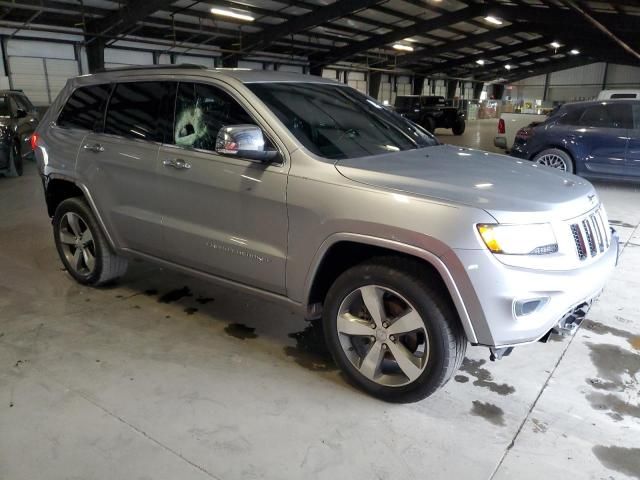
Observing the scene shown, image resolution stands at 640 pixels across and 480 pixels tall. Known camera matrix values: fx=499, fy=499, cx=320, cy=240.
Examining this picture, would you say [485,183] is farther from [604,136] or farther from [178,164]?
[604,136]

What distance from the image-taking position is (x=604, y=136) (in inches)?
327

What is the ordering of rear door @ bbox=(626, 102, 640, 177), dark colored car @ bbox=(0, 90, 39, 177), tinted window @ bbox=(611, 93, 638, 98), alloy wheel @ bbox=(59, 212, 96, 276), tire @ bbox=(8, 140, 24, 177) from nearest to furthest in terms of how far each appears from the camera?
alloy wheel @ bbox=(59, 212, 96, 276) → rear door @ bbox=(626, 102, 640, 177) → dark colored car @ bbox=(0, 90, 39, 177) → tire @ bbox=(8, 140, 24, 177) → tinted window @ bbox=(611, 93, 638, 98)

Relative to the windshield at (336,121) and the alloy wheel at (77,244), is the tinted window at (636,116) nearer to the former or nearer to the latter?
the windshield at (336,121)

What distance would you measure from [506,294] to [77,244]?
11.3 ft

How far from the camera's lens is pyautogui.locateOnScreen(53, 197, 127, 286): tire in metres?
3.95

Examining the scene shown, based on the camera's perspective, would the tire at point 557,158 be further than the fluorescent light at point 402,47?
No

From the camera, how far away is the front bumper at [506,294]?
86.5 inches

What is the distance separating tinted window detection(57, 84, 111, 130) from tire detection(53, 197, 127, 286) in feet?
2.00

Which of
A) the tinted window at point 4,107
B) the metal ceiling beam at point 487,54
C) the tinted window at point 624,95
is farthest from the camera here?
the metal ceiling beam at point 487,54

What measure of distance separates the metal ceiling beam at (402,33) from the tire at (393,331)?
2005 cm

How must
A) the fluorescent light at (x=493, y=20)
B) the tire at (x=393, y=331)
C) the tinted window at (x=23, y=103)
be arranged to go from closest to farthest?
the tire at (x=393, y=331)
the tinted window at (x=23, y=103)
the fluorescent light at (x=493, y=20)

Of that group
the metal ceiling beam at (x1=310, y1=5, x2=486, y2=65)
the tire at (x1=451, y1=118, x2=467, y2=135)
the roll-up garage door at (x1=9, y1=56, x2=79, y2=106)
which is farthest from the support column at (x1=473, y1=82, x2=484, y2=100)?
the roll-up garage door at (x1=9, y1=56, x2=79, y2=106)

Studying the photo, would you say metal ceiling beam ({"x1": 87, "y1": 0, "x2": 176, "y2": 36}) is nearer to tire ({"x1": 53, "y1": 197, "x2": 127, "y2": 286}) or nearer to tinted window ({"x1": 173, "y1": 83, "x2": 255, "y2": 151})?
tire ({"x1": 53, "y1": 197, "x2": 127, "y2": 286})

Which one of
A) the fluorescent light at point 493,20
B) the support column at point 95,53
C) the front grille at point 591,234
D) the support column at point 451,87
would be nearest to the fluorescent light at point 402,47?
the fluorescent light at point 493,20
